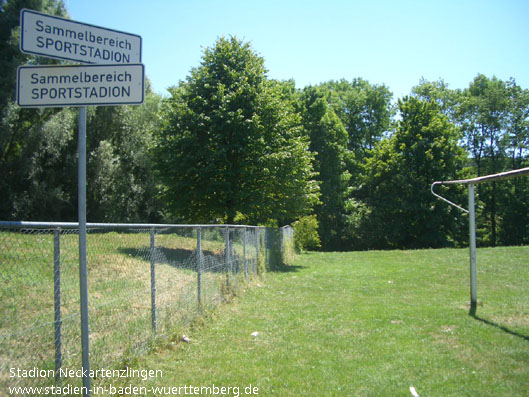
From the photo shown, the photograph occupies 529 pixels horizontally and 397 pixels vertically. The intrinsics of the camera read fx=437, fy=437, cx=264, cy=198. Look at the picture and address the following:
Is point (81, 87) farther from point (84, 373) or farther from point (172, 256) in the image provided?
point (172, 256)

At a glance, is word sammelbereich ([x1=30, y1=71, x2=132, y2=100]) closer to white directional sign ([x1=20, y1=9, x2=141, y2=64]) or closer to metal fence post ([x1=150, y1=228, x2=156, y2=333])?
white directional sign ([x1=20, y1=9, x2=141, y2=64])

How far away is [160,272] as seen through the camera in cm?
669

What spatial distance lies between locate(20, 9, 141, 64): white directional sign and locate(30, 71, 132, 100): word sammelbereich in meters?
0.19

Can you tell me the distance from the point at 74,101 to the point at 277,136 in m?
19.3

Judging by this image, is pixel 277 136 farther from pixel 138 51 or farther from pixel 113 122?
pixel 138 51

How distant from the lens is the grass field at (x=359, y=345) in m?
5.13

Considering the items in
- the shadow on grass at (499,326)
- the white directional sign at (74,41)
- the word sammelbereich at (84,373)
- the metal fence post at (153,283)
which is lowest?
the shadow on grass at (499,326)

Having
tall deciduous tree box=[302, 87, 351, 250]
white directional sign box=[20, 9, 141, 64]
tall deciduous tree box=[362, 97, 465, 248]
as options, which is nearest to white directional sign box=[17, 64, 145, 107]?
white directional sign box=[20, 9, 141, 64]

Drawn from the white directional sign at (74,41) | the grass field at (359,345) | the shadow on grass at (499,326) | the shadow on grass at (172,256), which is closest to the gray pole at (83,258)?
the white directional sign at (74,41)

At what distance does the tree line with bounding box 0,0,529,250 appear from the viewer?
829 inches

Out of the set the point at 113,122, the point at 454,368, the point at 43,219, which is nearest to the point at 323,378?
the point at 454,368

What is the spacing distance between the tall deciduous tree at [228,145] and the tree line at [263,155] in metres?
0.07

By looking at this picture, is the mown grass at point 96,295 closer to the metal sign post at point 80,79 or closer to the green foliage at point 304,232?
the metal sign post at point 80,79

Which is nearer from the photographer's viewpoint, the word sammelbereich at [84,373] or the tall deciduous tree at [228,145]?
the word sammelbereich at [84,373]
